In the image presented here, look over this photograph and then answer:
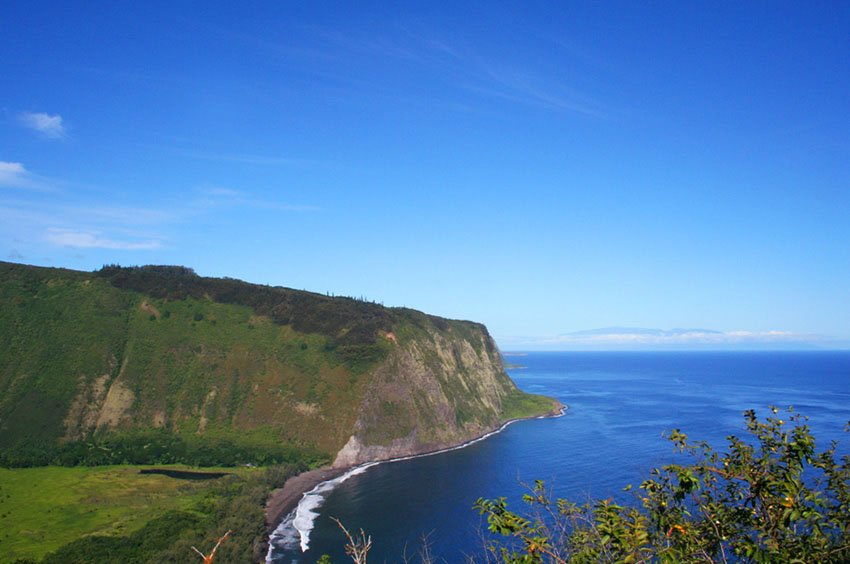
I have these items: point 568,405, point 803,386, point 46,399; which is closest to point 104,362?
point 46,399

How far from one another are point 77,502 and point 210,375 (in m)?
42.5

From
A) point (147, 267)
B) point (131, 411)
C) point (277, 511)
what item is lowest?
point (277, 511)

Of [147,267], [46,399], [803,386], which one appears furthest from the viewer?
[803,386]

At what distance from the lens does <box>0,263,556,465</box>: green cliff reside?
3474 inches

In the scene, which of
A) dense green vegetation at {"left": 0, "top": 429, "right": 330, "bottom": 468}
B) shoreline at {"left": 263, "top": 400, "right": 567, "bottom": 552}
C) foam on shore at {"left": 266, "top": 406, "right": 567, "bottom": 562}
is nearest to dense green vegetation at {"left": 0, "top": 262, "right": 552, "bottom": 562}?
dense green vegetation at {"left": 0, "top": 429, "right": 330, "bottom": 468}

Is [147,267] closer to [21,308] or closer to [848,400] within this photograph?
[21,308]

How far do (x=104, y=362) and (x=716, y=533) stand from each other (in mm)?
109958

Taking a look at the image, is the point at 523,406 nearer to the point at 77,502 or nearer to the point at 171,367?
the point at 171,367

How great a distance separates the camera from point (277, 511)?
6412 centimetres

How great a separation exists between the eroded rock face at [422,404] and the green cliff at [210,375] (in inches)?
12.3

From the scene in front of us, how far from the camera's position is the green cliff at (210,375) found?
290ft

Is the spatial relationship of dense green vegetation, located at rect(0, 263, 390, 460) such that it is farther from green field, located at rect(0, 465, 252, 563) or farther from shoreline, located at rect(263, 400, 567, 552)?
green field, located at rect(0, 465, 252, 563)

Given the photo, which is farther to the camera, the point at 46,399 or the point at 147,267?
the point at 147,267

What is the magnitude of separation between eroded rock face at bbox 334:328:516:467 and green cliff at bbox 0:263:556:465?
1.02 feet
